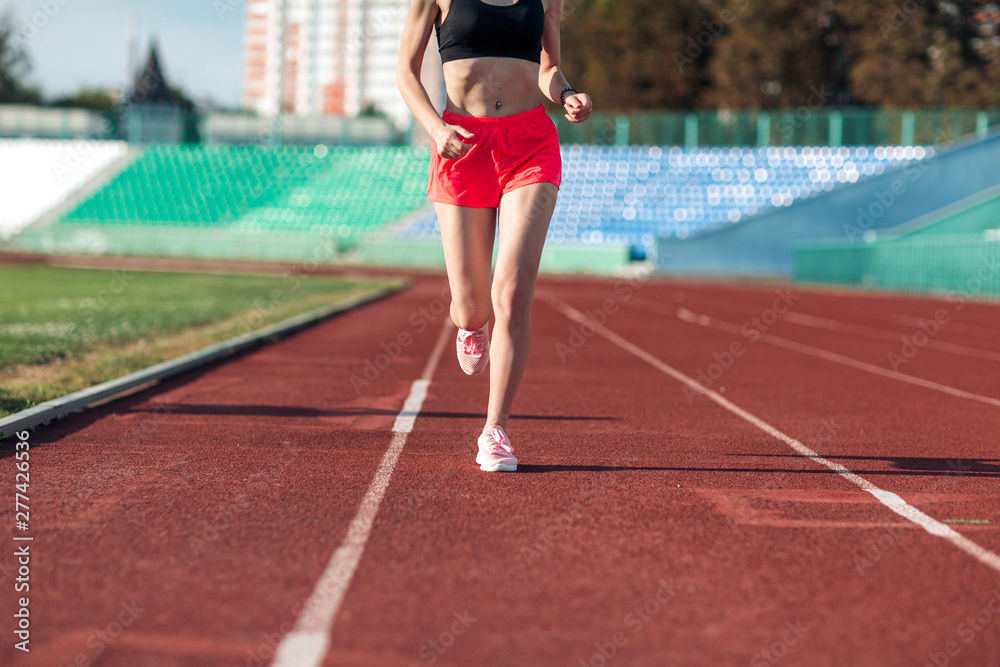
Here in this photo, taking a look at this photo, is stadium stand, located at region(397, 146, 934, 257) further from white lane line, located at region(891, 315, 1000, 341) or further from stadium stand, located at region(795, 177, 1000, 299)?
white lane line, located at region(891, 315, 1000, 341)

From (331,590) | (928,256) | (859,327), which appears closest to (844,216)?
(928,256)

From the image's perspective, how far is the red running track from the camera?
270cm

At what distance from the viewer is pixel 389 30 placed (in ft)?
472

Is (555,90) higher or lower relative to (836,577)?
higher

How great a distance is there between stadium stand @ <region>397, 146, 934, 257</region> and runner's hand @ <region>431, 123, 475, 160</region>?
36.9 m

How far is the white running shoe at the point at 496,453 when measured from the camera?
15.5ft

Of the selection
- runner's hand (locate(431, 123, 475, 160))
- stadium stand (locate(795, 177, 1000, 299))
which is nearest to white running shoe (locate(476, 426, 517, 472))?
runner's hand (locate(431, 123, 475, 160))

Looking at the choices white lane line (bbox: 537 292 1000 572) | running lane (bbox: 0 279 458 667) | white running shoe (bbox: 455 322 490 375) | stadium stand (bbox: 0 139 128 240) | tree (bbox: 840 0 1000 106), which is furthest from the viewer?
tree (bbox: 840 0 1000 106)

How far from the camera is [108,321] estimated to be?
1289 centimetres

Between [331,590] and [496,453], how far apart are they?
1767 mm

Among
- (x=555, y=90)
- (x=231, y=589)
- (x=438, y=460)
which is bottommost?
(x=438, y=460)

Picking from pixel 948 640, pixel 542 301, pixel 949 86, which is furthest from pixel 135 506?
pixel 949 86

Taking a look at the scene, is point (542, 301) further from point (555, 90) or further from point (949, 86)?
point (949, 86)

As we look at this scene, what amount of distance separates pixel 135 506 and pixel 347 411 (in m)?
2.78
